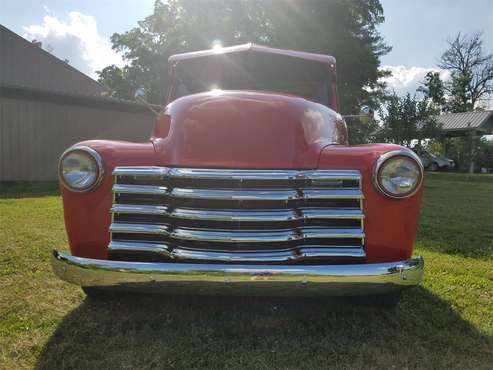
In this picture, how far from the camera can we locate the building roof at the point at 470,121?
93.6ft

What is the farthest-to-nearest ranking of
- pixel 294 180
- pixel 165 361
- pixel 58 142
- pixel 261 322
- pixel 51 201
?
pixel 58 142, pixel 51 201, pixel 261 322, pixel 294 180, pixel 165 361

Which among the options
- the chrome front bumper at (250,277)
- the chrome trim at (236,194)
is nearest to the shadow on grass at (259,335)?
the chrome front bumper at (250,277)

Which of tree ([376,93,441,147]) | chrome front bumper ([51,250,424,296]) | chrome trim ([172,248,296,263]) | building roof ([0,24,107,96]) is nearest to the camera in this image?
chrome front bumper ([51,250,424,296])

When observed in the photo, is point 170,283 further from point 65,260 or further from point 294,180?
point 294,180

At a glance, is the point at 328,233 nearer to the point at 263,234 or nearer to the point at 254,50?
the point at 263,234

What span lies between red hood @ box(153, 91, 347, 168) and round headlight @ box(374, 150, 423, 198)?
360 mm

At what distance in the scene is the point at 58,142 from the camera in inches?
479

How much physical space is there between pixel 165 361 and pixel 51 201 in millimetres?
6451

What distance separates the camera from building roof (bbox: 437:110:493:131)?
93.6 ft

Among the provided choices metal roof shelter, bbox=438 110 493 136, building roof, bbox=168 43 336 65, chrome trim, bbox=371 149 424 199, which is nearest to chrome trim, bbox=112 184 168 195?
chrome trim, bbox=371 149 424 199

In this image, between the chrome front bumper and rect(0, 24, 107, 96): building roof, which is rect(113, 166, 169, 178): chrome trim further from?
rect(0, 24, 107, 96): building roof

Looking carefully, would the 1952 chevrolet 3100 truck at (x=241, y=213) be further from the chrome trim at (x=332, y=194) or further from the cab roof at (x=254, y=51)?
the cab roof at (x=254, y=51)

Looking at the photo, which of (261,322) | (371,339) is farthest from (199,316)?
(371,339)

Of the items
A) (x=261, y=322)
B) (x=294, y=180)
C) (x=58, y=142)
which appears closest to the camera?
(x=294, y=180)
